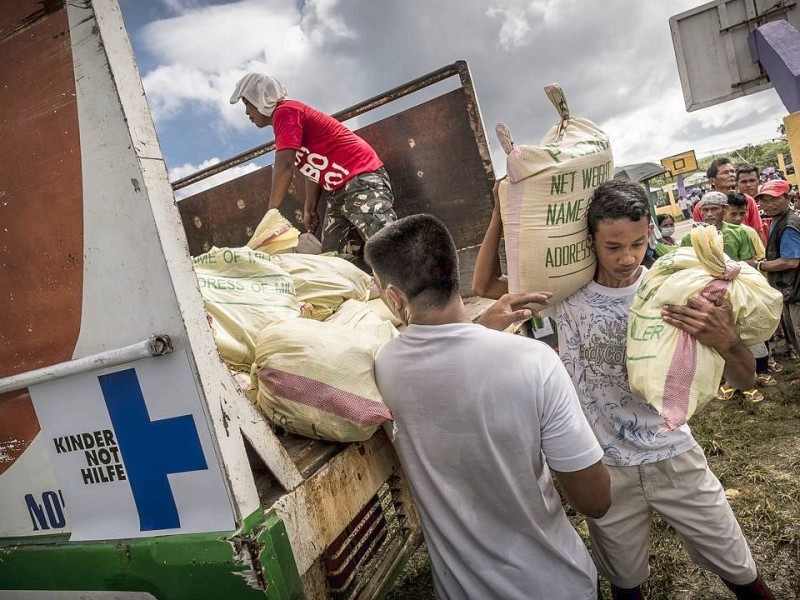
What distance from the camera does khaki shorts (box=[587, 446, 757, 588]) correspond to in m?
1.49

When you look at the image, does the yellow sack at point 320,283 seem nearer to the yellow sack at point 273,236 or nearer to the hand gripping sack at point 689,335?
the yellow sack at point 273,236

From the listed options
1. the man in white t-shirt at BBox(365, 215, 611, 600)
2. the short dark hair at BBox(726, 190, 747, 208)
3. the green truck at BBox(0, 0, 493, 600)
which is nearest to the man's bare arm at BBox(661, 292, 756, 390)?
the man in white t-shirt at BBox(365, 215, 611, 600)

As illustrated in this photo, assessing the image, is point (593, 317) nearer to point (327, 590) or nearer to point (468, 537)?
point (468, 537)

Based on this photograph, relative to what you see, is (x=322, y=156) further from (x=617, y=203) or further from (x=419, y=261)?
(x=419, y=261)

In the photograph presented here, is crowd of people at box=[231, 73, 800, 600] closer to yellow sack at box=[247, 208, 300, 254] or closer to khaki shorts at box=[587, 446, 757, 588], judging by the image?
khaki shorts at box=[587, 446, 757, 588]

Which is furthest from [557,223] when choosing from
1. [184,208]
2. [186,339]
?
[184,208]

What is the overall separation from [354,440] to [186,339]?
511 millimetres

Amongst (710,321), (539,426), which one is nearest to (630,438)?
(710,321)

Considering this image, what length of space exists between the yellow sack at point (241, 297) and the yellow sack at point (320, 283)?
0.63 feet

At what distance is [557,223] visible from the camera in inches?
60.2

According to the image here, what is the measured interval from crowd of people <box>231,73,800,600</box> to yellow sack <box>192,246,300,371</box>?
0.61 m

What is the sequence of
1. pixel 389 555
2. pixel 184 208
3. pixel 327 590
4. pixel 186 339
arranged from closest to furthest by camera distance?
pixel 186 339 < pixel 327 590 < pixel 389 555 < pixel 184 208

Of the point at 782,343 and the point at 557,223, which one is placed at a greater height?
the point at 557,223

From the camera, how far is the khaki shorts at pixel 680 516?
4.87 ft
